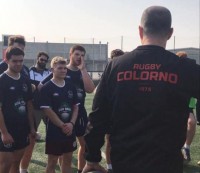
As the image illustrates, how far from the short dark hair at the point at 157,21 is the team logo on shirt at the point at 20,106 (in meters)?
2.55

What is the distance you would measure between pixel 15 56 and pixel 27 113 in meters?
0.78

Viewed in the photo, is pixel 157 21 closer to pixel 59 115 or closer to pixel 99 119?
pixel 99 119

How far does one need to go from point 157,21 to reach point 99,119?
2.62 feet

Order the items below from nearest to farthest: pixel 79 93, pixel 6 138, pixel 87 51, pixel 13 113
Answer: pixel 6 138
pixel 13 113
pixel 79 93
pixel 87 51

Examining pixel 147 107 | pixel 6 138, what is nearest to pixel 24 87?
pixel 6 138

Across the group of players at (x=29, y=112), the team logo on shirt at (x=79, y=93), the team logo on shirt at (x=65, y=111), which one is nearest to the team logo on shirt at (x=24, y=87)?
the group of players at (x=29, y=112)

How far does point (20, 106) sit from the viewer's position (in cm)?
458

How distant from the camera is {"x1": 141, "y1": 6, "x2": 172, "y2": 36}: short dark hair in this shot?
2.41 m

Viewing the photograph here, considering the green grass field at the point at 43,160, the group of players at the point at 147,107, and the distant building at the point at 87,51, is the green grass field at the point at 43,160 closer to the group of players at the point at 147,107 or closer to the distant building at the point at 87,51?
the group of players at the point at 147,107

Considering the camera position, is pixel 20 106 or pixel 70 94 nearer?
pixel 20 106

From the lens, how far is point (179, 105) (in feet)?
7.86

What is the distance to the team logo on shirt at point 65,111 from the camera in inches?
189

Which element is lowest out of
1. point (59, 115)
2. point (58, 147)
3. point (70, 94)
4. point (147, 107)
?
point (58, 147)

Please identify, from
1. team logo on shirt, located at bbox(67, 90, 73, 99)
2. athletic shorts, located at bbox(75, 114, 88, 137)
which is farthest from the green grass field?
team logo on shirt, located at bbox(67, 90, 73, 99)
